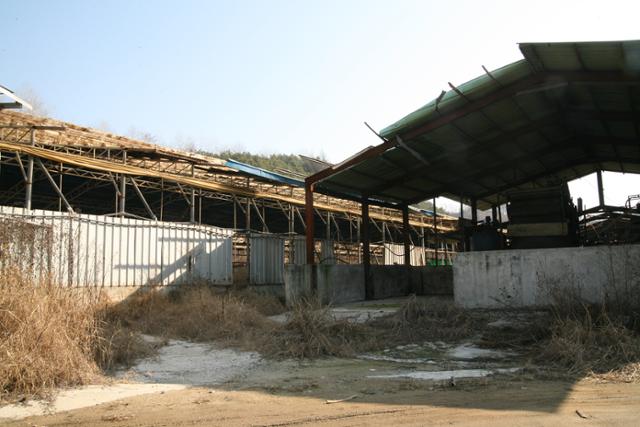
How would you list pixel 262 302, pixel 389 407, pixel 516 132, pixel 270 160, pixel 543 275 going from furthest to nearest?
pixel 270 160, pixel 516 132, pixel 262 302, pixel 543 275, pixel 389 407

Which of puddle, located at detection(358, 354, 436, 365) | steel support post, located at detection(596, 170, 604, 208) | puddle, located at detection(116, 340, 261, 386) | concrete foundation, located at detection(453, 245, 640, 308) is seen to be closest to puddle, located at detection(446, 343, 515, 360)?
puddle, located at detection(358, 354, 436, 365)

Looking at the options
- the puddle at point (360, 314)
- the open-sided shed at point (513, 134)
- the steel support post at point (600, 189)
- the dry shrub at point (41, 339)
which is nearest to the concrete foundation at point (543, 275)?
the puddle at point (360, 314)

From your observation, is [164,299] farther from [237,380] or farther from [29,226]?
[237,380]

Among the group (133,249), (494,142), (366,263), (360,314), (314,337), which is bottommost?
(314,337)

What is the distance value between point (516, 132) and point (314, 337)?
11394 mm

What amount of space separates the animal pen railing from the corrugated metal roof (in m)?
4.65

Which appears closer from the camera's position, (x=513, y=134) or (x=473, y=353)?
(x=473, y=353)

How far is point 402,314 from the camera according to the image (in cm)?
1280

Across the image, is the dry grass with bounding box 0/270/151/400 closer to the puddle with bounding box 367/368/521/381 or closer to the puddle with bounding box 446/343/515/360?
the puddle with bounding box 367/368/521/381

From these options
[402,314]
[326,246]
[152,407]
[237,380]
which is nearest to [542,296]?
[402,314]

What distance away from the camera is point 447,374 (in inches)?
329

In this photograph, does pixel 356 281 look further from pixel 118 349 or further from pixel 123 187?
pixel 118 349

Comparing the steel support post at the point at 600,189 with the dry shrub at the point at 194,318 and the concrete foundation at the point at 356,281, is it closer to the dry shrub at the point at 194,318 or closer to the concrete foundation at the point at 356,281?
the concrete foundation at the point at 356,281

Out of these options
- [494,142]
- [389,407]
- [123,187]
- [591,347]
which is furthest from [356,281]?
[389,407]
